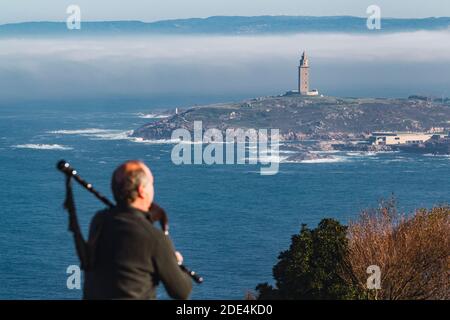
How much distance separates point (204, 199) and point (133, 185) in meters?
89.1

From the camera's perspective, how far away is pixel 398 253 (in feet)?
78.9

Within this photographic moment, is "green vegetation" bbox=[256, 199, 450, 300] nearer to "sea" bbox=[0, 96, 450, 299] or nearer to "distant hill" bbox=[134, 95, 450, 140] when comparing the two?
"sea" bbox=[0, 96, 450, 299]

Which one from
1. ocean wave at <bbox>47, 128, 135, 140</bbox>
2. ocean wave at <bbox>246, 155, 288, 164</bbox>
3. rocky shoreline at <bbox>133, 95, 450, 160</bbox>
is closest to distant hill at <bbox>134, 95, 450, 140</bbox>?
rocky shoreline at <bbox>133, 95, 450, 160</bbox>

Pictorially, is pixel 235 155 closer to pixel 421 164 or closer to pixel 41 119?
pixel 421 164

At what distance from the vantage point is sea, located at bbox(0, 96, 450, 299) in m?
61.8

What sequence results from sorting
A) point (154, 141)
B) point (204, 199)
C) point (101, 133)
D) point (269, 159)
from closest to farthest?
point (204, 199)
point (269, 159)
point (154, 141)
point (101, 133)

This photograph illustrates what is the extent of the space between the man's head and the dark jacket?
0.18ft

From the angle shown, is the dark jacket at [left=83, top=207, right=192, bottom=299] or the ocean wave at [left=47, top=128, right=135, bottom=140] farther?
the ocean wave at [left=47, top=128, right=135, bottom=140]

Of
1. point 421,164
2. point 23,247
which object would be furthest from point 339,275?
point 421,164

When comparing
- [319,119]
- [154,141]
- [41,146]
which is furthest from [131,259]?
[319,119]

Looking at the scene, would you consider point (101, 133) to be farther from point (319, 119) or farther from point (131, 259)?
point (131, 259)

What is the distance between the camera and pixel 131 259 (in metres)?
6.61

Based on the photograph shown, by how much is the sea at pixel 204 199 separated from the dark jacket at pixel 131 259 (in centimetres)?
2425

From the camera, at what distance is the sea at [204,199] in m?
61.8
